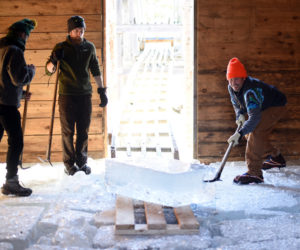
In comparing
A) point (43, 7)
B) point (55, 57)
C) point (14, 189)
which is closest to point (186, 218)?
point (14, 189)

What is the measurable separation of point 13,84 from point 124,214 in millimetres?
1694

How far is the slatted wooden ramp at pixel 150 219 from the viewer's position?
3.22 meters

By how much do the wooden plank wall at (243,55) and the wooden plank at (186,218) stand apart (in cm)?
214

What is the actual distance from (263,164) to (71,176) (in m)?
2.28

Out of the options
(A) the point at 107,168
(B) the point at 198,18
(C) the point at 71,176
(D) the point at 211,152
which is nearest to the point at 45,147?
(C) the point at 71,176

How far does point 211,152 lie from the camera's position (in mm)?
5641

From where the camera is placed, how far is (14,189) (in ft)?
13.7

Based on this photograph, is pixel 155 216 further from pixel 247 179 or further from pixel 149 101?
pixel 149 101

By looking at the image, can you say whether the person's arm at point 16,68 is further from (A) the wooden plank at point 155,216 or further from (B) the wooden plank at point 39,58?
(A) the wooden plank at point 155,216

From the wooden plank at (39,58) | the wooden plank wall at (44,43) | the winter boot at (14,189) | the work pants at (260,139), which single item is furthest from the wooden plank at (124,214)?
the wooden plank at (39,58)

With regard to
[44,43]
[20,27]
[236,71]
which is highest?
[20,27]

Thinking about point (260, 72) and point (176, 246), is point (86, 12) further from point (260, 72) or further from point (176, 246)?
point (176, 246)

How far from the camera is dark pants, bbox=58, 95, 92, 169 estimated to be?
15.4 ft

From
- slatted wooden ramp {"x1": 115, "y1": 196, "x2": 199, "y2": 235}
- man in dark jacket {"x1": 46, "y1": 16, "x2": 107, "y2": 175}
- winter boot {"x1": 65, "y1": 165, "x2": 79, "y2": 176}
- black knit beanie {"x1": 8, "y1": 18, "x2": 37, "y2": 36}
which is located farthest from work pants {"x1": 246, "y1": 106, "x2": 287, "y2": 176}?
black knit beanie {"x1": 8, "y1": 18, "x2": 37, "y2": 36}
